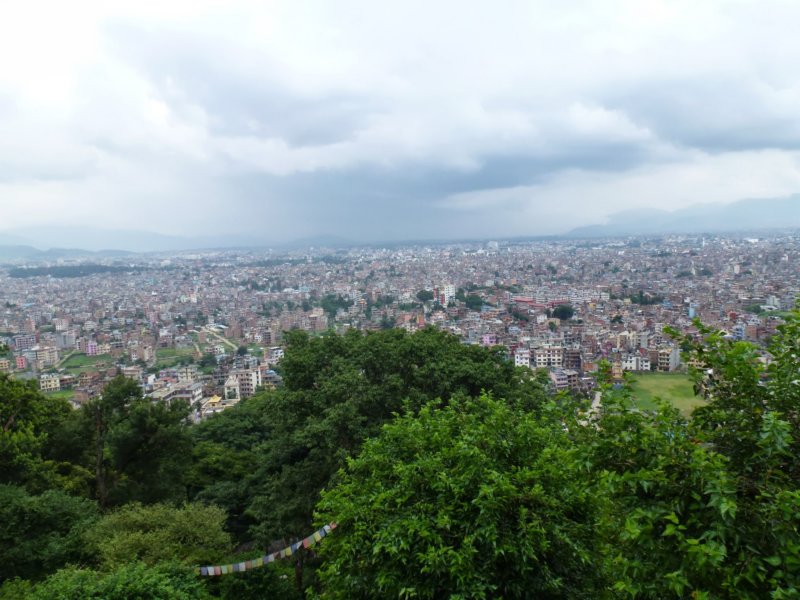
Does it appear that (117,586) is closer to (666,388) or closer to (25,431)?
(25,431)

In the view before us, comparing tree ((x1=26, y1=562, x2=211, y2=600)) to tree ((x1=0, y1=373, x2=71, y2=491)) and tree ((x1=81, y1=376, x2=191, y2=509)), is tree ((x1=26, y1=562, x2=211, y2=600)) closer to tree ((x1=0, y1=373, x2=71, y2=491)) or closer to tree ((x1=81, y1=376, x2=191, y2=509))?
tree ((x1=0, y1=373, x2=71, y2=491))

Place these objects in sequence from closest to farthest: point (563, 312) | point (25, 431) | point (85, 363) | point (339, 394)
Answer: point (339, 394), point (25, 431), point (85, 363), point (563, 312)

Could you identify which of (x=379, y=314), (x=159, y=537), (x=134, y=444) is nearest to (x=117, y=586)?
(x=159, y=537)

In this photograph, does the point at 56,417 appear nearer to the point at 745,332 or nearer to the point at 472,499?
the point at 472,499

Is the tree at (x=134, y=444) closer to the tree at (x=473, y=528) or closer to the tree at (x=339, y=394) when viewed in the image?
the tree at (x=339, y=394)

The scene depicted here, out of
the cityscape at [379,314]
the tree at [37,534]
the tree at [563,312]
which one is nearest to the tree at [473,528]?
the tree at [37,534]

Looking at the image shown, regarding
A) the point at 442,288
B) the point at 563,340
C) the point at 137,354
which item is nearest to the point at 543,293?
the point at 442,288
